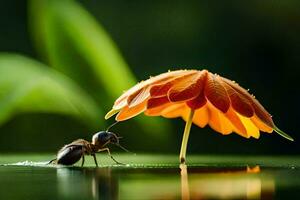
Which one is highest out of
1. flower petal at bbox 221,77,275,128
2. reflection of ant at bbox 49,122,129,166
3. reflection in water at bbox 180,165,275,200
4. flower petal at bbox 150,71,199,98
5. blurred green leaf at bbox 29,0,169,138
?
blurred green leaf at bbox 29,0,169,138

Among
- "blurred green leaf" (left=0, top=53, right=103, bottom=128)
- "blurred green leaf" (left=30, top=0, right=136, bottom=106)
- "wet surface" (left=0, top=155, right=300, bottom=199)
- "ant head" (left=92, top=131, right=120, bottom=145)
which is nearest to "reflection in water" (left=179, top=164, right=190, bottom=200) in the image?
"wet surface" (left=0, top=155, right=300, bottom=199)

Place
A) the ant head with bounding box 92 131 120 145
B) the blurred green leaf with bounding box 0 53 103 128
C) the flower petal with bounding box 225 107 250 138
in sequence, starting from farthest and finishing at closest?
the blurred green leaf with bounding box 0 53 103 128 < the ant head with bounding box 92 131 120 145 < the flower petal with bounding box 225 107 250 138

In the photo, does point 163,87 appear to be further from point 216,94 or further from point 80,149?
point 80,149

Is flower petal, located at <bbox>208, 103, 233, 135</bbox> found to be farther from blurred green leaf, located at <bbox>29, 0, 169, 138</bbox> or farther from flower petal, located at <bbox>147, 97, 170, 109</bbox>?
blurred green leaf, located at <bbox>29, 0, 169, 138</bbox>

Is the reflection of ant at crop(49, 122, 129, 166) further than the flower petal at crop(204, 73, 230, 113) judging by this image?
Yes

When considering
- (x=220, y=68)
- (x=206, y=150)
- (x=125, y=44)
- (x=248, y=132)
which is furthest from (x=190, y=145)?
(x=248, y=132)

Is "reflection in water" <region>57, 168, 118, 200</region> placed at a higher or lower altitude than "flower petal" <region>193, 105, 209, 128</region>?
lower

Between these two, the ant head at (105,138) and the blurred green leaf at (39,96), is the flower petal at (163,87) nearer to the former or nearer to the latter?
the ant head at (105,138)

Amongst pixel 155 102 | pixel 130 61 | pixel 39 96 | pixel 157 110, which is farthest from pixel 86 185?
pixel 130 61

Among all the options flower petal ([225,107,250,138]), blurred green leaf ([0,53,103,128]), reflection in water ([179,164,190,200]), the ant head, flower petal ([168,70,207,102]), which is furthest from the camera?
blurred green leaf ([0,53,103,128])
